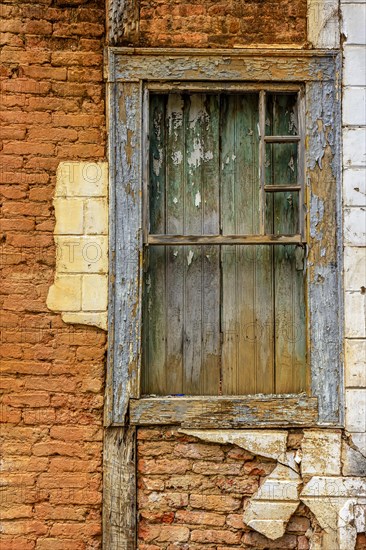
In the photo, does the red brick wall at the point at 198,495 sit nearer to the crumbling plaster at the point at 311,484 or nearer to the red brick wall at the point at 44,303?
the crumbling plaster at the point at 311,484

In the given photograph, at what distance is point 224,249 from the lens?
3506 millimetres

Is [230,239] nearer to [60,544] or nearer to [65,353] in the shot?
[65,353]

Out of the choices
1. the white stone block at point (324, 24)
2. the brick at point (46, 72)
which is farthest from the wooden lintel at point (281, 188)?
the brick at point (46, 72)

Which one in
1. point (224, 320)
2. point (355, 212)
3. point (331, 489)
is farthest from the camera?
point (224, 320)

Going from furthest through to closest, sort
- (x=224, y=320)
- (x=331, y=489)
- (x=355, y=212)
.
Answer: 1. (x=224, y=320)
2. (x=355, y=212)
3. (x=331, y=489)

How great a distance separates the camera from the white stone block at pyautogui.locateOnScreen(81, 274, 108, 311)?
335cm

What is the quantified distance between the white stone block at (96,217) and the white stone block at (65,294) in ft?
0.89

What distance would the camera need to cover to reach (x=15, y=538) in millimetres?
3287

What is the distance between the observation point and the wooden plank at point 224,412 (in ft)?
10.9

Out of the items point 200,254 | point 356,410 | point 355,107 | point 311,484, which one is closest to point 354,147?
point 355,107

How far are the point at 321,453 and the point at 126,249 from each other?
4.96 ft

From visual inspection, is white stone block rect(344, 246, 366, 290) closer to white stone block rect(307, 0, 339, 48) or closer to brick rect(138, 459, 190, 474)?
white stone block rect(307, 0, 339, 48)

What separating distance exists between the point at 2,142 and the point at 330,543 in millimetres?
2764

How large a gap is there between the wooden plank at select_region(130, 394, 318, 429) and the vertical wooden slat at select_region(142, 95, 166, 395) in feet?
0.46
